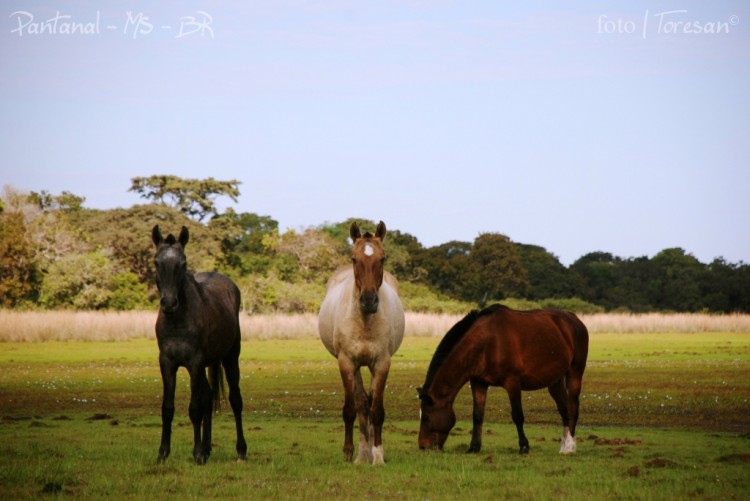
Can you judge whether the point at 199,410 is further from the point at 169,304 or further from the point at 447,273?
the point at 447,273

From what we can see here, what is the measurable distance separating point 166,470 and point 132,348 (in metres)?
29.0

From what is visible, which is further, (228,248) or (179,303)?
(228,248)

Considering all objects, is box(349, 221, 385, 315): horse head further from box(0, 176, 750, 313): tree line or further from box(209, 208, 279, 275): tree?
box(209, 208, 279, 275): tree

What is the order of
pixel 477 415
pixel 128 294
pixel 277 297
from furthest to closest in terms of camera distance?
pixel 277 297, pixel 128 294, pixel 477 415

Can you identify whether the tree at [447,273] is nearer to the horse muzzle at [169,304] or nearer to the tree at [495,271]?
the tree at [495,271]

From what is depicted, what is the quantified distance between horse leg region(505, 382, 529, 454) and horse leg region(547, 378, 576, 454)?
1.58 ft

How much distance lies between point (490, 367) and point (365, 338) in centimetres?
175

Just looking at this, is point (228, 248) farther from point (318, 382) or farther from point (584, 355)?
point (584, 355)

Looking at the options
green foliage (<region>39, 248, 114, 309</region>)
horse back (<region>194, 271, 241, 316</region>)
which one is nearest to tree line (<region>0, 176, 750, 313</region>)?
green foliage (<region>39, 248, 114, 309</region>)

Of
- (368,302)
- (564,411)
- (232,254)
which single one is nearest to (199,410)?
(368,302)

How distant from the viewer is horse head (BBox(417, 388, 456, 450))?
12164 mm

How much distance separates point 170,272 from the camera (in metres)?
10.9

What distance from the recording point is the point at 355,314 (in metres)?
Answer: 11.6

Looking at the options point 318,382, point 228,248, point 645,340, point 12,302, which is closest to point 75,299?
point 12,302
